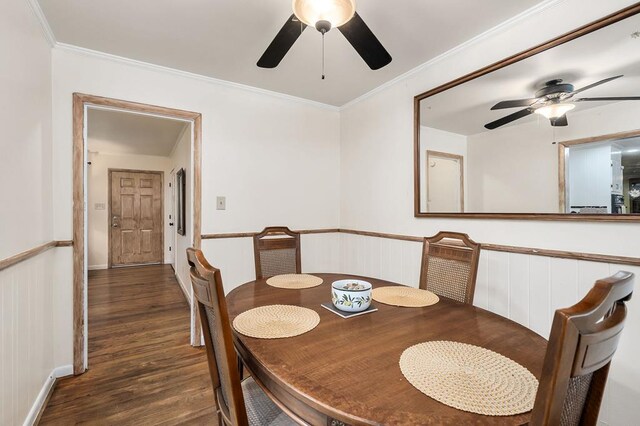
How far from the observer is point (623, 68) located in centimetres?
140

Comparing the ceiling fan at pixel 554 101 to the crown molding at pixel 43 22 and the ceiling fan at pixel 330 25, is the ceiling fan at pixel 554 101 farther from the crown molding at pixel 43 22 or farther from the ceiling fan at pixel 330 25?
the crown molding at pixel 43 22

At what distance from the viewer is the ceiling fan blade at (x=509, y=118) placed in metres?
1.77

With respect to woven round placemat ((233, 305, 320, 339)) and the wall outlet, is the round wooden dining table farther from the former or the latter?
the wall outlet

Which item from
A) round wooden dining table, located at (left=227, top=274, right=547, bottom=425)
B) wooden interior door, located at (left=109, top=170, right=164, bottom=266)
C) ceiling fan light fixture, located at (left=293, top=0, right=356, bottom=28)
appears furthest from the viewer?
wooden interior door, located at (left=109, top=170, right=164, bottom=266)

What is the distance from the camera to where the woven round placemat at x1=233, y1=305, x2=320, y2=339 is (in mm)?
1023

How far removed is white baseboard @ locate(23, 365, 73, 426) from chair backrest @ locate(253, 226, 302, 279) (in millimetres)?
1407

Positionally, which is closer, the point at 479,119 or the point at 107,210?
the point at 479,119

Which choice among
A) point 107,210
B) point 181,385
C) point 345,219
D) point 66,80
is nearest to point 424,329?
point 181,385

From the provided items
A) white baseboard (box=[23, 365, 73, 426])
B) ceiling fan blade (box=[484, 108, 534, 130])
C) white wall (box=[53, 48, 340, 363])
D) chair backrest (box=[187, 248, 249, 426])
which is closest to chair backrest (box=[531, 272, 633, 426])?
chair backrest (box=[187, 248, 249, 426])

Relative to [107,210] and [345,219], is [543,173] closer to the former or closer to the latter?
[345,219]

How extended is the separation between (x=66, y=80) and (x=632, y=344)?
375cm

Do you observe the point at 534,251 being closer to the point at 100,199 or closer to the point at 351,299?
the point at 351,299

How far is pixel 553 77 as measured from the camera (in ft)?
5.34

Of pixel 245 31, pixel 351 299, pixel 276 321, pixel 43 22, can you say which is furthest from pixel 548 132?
pixel 43 22
